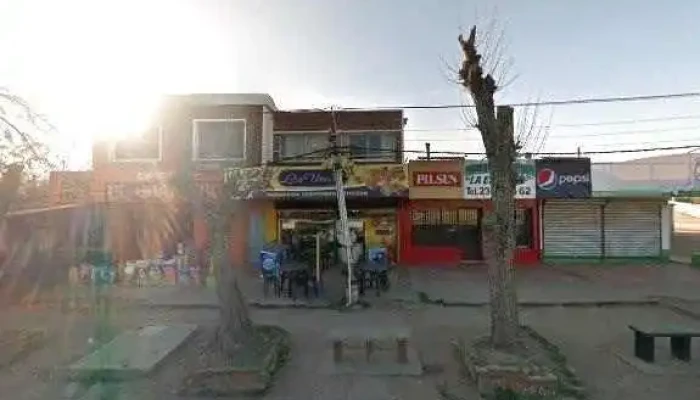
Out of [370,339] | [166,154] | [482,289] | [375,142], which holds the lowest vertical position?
[482,289]

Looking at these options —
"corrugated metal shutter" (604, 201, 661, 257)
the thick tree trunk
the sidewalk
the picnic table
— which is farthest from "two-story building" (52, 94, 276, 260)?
the picnic table

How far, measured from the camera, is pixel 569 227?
68.1ft

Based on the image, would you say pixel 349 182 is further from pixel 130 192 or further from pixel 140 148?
pixel 140 148

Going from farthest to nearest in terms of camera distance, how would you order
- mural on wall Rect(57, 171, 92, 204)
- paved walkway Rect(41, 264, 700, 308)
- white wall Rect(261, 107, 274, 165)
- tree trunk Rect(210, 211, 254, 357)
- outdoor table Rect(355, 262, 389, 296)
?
white wall Rect(261, 107, 274, 165)
mural on wall Rect(57, 171, 92, 204)
outdoor table Rect(355, 262, 389, 296)
paved walkway Rect(41, 264, 700, 308)
tree trunk Rect(210, 211, 254, 357)

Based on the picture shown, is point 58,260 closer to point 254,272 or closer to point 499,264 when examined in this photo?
point 254,272

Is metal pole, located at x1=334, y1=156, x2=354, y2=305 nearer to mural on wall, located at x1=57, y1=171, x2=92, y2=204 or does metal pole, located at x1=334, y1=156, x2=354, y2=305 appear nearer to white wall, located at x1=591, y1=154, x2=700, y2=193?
mural on wall, located at x1=57, y1=171, x2=92, y2=204

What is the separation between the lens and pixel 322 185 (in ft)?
59.5

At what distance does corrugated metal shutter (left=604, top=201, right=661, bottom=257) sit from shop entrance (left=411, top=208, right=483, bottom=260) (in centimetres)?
504

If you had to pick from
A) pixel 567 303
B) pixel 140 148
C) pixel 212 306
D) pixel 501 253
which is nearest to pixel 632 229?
pixel 567 303

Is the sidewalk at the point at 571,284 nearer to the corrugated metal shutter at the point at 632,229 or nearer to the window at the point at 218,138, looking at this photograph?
the corrugated metal shutter at the point at 632,229

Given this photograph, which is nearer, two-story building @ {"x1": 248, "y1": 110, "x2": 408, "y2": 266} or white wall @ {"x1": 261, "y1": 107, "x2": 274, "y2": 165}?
two-story building @ {"x1": 248, "y1": 110, "x2": 408, "y2": 266}

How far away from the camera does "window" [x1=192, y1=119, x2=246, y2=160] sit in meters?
19.2

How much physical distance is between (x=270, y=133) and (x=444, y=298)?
10.2 meters

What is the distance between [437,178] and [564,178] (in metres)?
4.41
